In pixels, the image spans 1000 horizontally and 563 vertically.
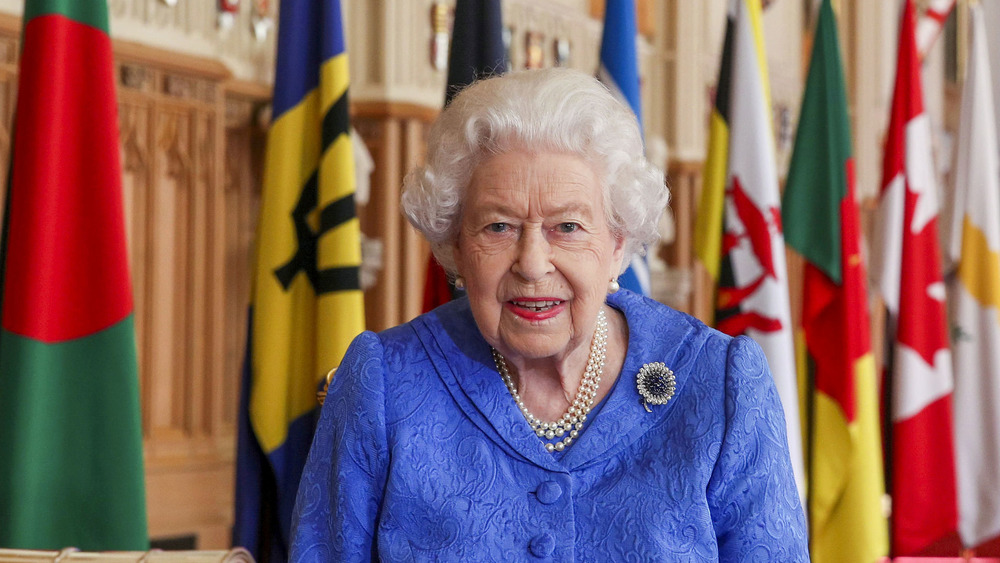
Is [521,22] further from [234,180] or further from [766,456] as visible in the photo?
[766,456]

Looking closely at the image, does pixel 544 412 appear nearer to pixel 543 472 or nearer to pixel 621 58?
pixel 543 472

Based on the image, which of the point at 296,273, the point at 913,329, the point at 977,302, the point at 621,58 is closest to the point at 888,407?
the point at 913,329

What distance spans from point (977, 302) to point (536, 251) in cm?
314

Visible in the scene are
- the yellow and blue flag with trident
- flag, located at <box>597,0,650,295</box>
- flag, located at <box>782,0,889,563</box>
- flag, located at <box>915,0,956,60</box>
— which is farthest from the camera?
flag, located at <box>915,0,956,60</box>

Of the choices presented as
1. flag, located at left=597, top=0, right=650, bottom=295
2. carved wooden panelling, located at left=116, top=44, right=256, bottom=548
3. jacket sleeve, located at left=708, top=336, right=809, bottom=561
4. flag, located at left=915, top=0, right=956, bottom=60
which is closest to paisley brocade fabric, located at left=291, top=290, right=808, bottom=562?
jacket sleeve, located at left=708, top=336, right=809, bottom=561

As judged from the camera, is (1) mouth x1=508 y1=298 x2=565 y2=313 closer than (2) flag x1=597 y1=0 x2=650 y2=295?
Yes

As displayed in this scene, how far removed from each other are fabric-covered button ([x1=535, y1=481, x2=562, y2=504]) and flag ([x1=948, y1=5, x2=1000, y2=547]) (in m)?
2.95

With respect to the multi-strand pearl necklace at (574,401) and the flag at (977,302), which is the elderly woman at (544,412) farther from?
the flag at (977,302)

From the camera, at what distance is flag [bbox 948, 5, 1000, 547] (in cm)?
400

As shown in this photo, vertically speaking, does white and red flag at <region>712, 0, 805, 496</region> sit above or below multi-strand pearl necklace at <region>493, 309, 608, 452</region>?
above

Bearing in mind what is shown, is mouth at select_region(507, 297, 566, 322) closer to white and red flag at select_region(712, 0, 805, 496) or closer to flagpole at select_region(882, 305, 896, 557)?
white and red flag at select_region(712, 0, 805, 496)

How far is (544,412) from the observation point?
1783 mm

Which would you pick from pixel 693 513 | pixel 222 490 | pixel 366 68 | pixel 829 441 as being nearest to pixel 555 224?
pixel 693 513

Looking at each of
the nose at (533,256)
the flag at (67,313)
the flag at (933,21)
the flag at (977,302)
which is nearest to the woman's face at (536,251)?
the nose at (533,256)
